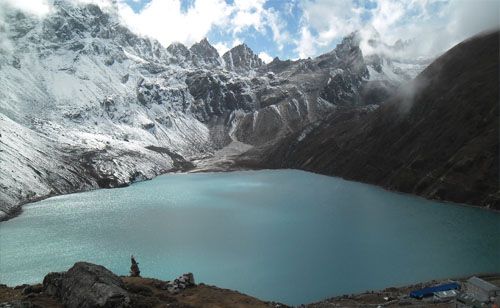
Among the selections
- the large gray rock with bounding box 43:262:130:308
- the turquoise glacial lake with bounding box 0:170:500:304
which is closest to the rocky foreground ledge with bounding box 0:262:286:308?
the large gray rock with bounding box 43:262:130:308

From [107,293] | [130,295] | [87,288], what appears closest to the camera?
[107,293]

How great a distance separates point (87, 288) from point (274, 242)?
69.7m

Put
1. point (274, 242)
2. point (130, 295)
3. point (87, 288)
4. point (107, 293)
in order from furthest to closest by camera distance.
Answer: point (274, 242)
point (130, 295)
point (87, 288)
point (107, 293)

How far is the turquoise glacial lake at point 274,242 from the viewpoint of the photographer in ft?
280

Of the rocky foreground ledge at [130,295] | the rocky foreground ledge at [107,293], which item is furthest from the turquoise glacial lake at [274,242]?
the rocky foreground ledge at [107,293]

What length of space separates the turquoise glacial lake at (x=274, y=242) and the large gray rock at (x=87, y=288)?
36.3 m

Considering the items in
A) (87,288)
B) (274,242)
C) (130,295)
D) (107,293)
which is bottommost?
(130,295)

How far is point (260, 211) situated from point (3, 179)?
365 ft

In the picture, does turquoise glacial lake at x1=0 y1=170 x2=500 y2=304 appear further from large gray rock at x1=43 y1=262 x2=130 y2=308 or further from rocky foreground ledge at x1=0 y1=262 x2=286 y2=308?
large gray rock at x1=43 y1=262 x2=130 y2=308

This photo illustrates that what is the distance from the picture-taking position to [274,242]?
109688 mm

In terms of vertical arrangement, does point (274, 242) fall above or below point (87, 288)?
above

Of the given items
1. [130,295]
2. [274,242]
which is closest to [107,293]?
[130,295]

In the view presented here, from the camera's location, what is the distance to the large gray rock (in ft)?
138

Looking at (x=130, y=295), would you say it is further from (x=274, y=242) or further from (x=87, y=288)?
(x=274, y=242)
